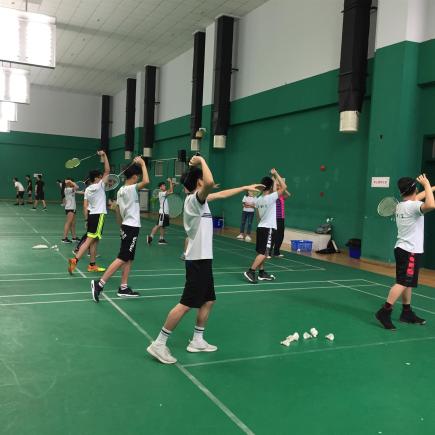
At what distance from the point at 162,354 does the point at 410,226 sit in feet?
10.9

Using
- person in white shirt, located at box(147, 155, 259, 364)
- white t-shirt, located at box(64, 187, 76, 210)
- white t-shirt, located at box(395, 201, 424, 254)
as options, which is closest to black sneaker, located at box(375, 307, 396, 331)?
white t-shirt, located at box(395, 201, 424, 254)

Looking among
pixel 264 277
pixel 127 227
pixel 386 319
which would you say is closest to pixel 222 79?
pixel 264 277

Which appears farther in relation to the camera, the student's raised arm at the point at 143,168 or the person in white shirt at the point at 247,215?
the person in white shirt at the point at 247,215

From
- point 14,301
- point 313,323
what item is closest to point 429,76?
point 313,323

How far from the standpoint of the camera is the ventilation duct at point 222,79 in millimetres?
17078

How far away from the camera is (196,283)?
420cm

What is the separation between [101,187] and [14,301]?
293cm

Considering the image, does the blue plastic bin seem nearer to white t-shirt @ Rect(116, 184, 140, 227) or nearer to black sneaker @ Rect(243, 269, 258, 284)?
black sneaker @ Rect(243, 269, 258, 284)

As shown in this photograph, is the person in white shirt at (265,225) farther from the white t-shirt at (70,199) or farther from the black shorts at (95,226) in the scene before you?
the white t-shirt at (70,199)

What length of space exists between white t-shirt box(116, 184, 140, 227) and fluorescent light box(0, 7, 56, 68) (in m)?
7.06

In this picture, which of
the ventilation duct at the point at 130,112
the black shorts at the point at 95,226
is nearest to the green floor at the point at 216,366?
the black shorts at the point at 95,226

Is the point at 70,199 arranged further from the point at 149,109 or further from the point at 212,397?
the point at 149,109

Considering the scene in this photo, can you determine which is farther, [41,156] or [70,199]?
[41,156]

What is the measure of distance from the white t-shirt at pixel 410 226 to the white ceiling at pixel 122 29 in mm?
12610
